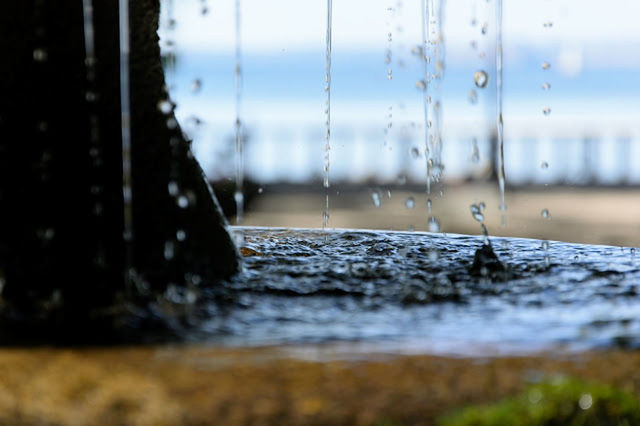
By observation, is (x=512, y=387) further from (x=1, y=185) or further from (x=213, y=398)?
(x=1, y=185)

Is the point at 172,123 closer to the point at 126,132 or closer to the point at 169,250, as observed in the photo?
the point at 126,132

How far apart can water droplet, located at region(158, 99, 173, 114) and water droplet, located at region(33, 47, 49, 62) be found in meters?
0.42

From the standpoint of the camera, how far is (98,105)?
8.23 ft

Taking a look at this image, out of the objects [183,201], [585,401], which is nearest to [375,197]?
→ [183,201]

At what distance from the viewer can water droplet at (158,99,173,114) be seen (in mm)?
2738

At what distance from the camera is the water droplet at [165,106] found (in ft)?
8.98

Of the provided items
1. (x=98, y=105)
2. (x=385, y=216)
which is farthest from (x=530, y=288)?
(x=385, y=216)

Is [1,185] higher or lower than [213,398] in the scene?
higher

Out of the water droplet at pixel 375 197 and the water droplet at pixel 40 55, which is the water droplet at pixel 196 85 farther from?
the water droplet at pixel 375 197

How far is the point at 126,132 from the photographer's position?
2537 millimetres

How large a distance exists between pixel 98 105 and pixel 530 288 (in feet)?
5.22

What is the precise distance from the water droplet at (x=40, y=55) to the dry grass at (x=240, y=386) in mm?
1238

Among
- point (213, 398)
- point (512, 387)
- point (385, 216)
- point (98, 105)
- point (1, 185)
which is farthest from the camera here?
point (385, 216)

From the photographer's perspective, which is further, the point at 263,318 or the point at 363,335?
the point at 263,318
